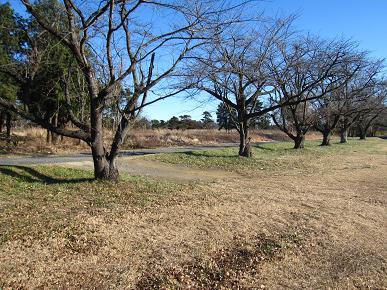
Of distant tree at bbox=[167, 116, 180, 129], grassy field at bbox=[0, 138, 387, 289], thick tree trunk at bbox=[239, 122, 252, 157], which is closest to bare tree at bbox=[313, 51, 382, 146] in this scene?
thick tree trunk at bbox=[239, 122, 252, 157]

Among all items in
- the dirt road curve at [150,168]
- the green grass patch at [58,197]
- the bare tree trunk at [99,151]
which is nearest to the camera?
the green grass patch at [58,197]

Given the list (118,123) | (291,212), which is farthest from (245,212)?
(118,123)

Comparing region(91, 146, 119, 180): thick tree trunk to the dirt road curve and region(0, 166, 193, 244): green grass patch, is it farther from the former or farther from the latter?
the dirt road curve

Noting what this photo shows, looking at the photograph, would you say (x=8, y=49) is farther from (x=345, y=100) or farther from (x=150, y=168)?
(x=345, y=100)

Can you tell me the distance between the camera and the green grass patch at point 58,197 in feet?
19.7

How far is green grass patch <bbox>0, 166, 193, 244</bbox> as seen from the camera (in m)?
6.00

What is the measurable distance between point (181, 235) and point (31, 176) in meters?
5.57

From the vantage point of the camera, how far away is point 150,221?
675cm

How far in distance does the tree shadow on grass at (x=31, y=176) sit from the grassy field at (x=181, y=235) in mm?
28

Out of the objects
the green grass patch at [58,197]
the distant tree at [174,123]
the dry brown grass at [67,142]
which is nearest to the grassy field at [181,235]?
the green grass patch at [58,197]

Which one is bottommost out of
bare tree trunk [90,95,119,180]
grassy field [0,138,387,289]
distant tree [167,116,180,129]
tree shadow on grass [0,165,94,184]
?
grassy field [0,138,387,289]

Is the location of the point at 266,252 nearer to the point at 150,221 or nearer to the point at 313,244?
the point at 313,244

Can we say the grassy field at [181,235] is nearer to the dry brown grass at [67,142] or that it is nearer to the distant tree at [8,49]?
the dry brown grass at [67,142]

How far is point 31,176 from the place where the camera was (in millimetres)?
9883
